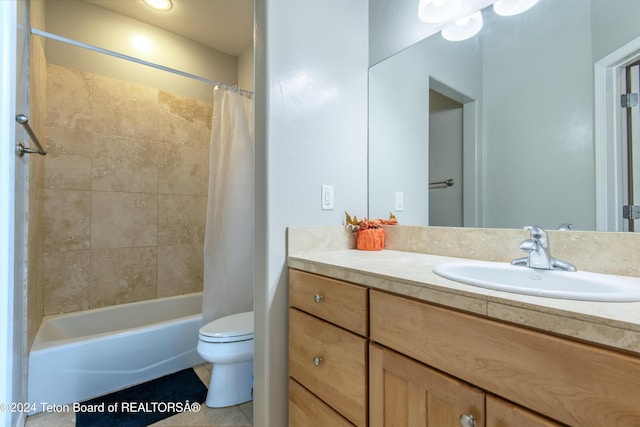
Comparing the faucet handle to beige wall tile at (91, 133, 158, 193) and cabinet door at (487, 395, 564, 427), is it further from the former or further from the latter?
beige wall tile at (91, 133, 158, 193)

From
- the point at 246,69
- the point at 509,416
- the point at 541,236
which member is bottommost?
the point at 509,416

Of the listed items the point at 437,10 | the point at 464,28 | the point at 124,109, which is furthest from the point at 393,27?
the point at 124,109

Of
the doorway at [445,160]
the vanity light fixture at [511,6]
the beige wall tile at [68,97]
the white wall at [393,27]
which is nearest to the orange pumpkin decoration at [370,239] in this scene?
the doorway at [445,160]

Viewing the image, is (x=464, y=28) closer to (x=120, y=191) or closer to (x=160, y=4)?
(x=160, y=4)

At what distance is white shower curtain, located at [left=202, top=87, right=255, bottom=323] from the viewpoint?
6.18ft

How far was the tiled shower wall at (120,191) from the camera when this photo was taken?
1925mm

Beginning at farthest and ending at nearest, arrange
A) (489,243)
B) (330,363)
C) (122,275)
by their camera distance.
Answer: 1. (122,275)
2. (489,243)
3. (330,363)

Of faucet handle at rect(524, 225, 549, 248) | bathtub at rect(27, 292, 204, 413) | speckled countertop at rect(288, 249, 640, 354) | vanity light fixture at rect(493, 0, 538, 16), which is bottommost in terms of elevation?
bathtub at rect(27, 292, 204, 413)

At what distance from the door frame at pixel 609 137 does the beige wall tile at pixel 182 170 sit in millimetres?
2652

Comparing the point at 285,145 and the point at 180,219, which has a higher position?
the point at 285,145

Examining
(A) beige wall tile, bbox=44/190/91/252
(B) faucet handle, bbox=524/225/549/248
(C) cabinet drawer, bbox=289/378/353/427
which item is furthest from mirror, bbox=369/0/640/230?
(A) beige wall tile, bbox=44/190/91/252

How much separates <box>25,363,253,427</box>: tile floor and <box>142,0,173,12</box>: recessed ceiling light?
270cm

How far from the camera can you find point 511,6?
1095 millimetres

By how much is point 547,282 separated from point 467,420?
1.65ft
